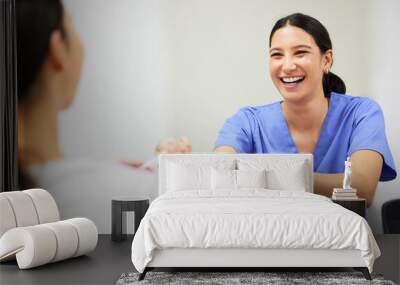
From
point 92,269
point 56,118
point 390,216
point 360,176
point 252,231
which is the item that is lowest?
point 92,269

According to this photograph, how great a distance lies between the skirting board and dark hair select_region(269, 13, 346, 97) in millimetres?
2731

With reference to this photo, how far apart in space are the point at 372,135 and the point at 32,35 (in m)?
3.97

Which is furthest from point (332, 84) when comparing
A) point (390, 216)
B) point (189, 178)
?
point (189, 178)

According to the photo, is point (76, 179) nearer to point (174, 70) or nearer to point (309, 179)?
point (174, 70)

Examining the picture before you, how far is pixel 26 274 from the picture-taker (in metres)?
4.98

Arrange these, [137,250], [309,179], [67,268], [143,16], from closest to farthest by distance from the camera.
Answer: [137,250] → [67,268] → [309,179] → [143,16]

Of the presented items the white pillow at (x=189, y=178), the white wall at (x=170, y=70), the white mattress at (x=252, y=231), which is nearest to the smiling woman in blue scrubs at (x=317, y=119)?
the white wall at (x=170, y=70)

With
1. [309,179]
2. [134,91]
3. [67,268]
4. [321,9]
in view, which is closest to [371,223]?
[309,179]

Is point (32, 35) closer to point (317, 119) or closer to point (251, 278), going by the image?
point (317, 119)

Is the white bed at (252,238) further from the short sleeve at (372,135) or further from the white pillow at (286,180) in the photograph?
the short sleeve at (372,135)

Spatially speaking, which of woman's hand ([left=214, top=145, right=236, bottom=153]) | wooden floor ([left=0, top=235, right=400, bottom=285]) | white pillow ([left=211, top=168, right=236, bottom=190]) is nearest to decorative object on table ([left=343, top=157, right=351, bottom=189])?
wooden floor ([left=0, top=235, right=400, bottom=285])

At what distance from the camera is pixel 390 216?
7.11 meters

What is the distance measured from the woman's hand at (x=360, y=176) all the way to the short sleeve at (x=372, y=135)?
2.4 inches

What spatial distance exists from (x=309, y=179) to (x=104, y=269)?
251 cm
